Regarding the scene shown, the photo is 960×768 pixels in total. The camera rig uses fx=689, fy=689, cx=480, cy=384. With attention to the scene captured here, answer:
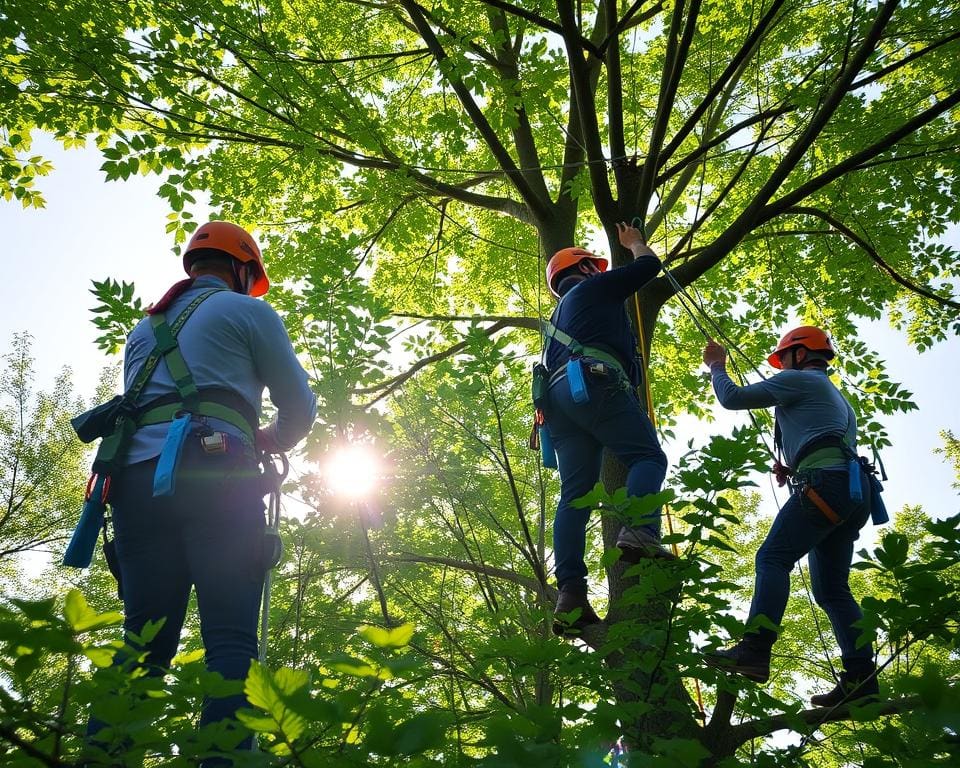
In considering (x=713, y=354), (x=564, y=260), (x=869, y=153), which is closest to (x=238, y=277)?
(x=564, y=260)

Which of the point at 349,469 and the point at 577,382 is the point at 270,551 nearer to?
the point at 349,469

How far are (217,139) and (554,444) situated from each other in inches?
162

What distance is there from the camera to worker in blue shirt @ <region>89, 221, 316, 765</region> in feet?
6.82

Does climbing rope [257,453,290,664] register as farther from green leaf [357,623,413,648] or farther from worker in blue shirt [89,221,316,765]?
green leaf [357,623,413,648]

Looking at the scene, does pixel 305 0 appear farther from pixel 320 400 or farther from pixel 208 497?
pixel 208 497

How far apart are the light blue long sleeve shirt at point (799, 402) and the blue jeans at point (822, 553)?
27cm

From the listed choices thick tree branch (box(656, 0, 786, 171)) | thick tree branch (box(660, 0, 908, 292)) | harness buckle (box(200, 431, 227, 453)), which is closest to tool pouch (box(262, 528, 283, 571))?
harness buckle (box(200, 431, 227, 453))

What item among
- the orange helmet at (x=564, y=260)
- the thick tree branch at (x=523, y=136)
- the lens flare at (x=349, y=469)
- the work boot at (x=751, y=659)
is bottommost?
the work boot at (x=751, y=659)

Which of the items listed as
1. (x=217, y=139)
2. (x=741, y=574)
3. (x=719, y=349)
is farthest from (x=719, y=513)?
(x=741, y=574)

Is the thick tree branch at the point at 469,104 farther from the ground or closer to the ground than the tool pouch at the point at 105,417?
farther from the ground

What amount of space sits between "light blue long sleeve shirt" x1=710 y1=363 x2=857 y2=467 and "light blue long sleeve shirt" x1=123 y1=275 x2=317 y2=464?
2.50 metres

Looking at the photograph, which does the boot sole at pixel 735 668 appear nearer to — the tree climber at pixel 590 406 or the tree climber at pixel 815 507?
the tree climber at pixel 815 507

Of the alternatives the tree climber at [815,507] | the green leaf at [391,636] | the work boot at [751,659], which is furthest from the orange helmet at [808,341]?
the green leaf at [391,636]

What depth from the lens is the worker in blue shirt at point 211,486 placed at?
2.08 m
